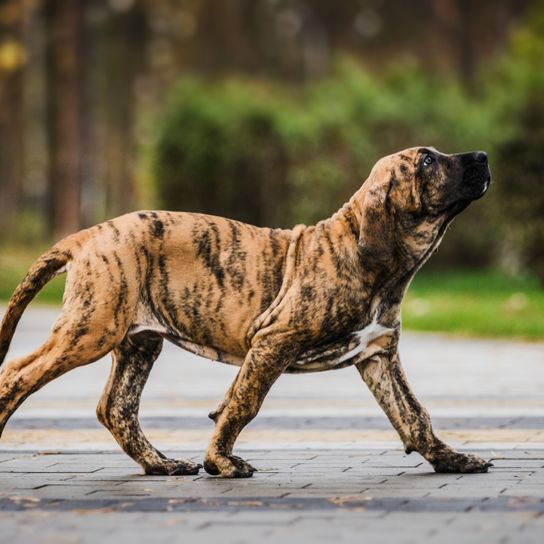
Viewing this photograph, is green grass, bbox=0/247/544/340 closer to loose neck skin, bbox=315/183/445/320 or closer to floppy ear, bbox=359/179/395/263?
loose neck skin, bbox=315/183/445/320

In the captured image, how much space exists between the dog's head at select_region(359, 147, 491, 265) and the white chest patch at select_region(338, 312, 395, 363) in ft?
1.14

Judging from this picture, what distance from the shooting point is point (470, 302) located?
18969mm

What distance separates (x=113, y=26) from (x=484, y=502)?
145 feet

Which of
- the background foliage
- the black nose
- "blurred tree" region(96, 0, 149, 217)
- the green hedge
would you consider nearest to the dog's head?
the black nose

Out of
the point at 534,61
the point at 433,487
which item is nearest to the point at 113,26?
the point at 534,61

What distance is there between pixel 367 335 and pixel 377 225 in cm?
55

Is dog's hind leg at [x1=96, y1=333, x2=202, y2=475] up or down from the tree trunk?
down

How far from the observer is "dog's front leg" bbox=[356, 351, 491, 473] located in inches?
260

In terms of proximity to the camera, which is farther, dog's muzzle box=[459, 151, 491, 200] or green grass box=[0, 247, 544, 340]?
green grass box=[0, 247, 544, 340]

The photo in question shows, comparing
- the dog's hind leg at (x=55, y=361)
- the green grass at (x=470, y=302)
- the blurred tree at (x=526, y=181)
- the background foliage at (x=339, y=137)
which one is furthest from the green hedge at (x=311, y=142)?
the dog's hind leg at (x=55, y=361)

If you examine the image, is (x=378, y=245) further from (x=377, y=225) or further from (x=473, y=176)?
(x=473, y=176)

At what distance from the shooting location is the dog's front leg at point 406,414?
6602 millimetres

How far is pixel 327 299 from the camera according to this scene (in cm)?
639

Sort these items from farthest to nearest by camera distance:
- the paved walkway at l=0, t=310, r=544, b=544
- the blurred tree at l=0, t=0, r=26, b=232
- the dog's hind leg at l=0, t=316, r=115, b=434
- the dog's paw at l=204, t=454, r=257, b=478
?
1. the blurred tree at l=0, t=0, r=26, b=232
2. the dog's paw at l=204, t=454, r=257, b=478
3. the dog's hind leg at l=0, t=316, r=115, b=434
4. the paved walkway at l=0, t=310, r=544, b=544
